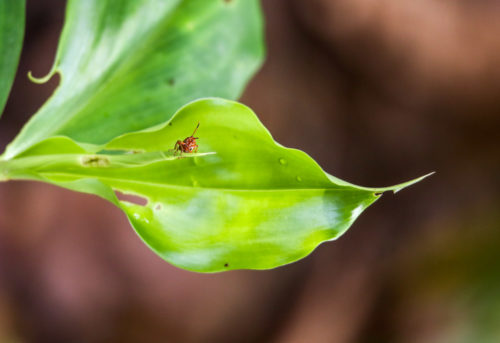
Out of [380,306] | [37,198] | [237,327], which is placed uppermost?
[37,198]

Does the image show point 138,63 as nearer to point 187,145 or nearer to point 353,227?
point 187,145

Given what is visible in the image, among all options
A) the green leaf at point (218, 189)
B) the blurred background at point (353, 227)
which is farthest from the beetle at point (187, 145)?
the blurred background at point (353, 227)

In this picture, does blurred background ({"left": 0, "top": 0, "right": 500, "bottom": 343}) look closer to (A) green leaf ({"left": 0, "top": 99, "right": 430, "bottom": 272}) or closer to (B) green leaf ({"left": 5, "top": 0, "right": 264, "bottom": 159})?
(B) green leaf ({"left": 5, "top": 0, "right": 264, "bottom": 159})

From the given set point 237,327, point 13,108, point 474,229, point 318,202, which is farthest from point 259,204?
point 474,229

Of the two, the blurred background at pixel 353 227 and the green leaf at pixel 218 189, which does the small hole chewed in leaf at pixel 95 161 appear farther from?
the blurred background at pixel 353 227

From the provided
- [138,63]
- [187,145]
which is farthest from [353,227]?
[187,145]

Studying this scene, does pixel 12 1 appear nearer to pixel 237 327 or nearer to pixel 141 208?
pixel 141 208
